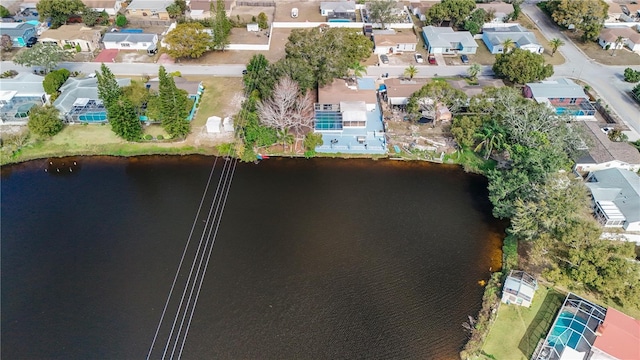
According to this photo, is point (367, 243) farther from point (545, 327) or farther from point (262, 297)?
point (545, 327)

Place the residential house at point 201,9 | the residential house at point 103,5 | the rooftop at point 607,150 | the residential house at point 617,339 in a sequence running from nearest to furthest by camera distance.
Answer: the residential house at point 617,339 → the rooftop at point 607,150 → the residential house at point 103,5 → the residential house at point 201,9

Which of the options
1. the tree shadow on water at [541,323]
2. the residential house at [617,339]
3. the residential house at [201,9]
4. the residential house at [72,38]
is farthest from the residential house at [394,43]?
the residential house at [617,339]

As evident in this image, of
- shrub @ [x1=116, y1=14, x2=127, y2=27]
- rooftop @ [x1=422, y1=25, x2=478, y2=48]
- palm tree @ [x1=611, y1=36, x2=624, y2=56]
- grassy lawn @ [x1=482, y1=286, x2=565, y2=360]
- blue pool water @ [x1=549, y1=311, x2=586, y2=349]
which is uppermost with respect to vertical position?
shrub @ [x1=116, y1=14, x2=127, y2=27]

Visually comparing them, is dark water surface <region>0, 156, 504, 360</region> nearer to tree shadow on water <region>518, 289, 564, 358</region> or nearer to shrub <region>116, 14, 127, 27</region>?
tree shadow on water <region>518, 289, 564, 358</region>

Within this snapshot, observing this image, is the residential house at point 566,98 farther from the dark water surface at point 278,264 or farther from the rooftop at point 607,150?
the dark water surface at point 278,264

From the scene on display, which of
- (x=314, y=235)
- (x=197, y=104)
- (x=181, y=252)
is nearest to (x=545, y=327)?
(x=314, y=235)

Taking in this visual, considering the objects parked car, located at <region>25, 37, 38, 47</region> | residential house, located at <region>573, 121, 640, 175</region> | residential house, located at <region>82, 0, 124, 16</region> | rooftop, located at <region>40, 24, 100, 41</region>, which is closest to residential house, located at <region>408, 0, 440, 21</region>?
residential house, located at <region>573, 121, 640, 175</region>

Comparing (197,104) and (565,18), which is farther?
(565,18)
